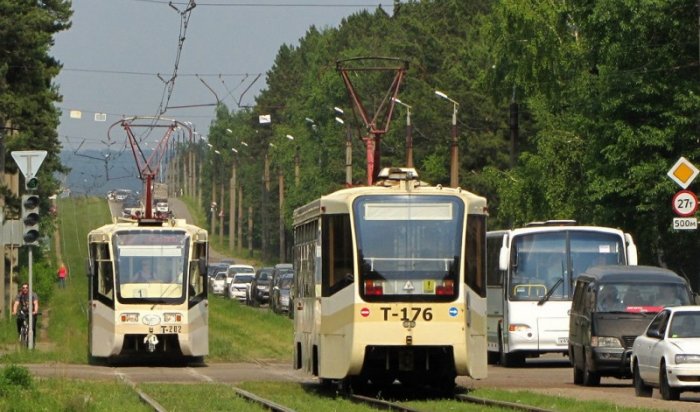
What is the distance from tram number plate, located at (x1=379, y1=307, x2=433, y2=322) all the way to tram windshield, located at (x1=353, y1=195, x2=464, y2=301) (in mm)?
153

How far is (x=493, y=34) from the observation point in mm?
64562

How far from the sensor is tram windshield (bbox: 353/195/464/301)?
23375mm

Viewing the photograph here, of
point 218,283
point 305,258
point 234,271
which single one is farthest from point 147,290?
point 218,283

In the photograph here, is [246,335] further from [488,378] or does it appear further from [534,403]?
[534,403]

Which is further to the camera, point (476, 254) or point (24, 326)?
point (24, 326)

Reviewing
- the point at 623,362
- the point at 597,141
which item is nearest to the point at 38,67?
the point at 597,141

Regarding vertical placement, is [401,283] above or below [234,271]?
above

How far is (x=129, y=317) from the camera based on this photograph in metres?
34.1

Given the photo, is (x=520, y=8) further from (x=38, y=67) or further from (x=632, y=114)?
(x=38, y=67)

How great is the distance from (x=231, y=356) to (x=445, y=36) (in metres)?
73.2

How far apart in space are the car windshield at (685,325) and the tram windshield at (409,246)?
327cm

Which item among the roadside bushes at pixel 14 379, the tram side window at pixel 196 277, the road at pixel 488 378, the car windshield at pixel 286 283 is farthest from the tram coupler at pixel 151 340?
the car windshield at pixel 286 283

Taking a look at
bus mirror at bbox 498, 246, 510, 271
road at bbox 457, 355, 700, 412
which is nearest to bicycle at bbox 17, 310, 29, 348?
road at bbox 457, 355, 700, 412

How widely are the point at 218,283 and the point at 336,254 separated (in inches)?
2800
